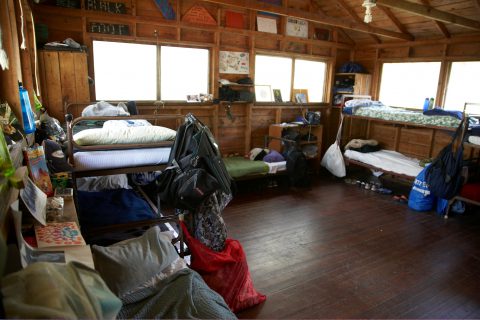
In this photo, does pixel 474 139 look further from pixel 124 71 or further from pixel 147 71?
pixel 124 71

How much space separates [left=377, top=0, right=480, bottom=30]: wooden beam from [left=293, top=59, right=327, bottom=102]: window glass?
2361 mm

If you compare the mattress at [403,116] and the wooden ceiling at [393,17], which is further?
the mattress at [403,116]

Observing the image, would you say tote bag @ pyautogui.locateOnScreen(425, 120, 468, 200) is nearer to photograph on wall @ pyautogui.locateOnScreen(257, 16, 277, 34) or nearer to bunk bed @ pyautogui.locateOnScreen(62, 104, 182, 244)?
photograph on wall @ pyautogui.locateOnScreen(257, 16, 277, 34)

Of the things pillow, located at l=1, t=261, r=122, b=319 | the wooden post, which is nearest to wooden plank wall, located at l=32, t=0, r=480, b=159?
the wooden post

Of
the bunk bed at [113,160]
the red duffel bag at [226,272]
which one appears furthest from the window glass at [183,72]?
the red duffel bag at [226,272]

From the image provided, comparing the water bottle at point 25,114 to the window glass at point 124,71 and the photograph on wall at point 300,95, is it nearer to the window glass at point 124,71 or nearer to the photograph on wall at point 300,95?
the window glass at point 124,71

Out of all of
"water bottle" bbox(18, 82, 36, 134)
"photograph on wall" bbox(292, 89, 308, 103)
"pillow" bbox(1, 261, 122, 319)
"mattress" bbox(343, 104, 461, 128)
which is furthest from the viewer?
"photograph on wall" bbox(292, 89, 308, 103)

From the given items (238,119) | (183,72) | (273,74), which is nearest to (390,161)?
(273,74)

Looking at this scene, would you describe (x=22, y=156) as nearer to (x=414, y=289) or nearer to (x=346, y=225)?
(x=414, y=289)

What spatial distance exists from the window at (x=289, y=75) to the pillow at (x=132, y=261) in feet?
14.4

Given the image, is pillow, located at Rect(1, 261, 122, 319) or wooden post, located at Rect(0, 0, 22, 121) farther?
wooden post, located at Rect(0, 0, 22, 121)

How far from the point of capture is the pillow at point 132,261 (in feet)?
5.41

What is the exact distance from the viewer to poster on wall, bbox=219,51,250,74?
5.30 metres

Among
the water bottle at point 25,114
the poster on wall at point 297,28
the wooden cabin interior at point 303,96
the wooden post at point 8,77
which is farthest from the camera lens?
the poster on wall at point 297,28
